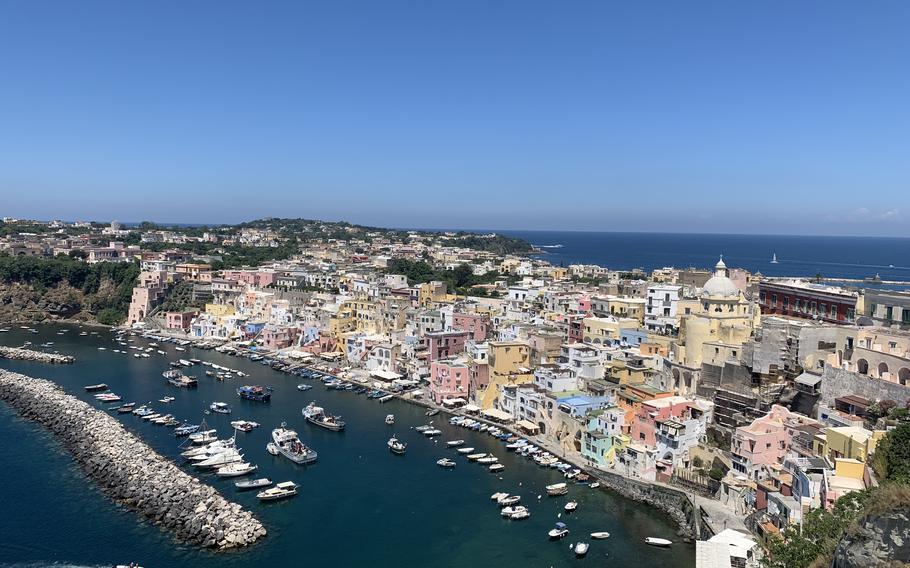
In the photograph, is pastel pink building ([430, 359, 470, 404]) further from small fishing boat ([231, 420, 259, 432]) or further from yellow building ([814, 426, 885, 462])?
yellow building ([814, 426, 885, 462])

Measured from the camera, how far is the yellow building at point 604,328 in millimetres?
28578

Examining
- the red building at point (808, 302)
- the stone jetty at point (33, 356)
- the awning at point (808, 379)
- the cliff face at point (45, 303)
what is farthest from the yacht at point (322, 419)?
the cliff face at point (45, 303)

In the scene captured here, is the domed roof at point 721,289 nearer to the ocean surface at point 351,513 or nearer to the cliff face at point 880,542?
the ocean surface at point 351,513

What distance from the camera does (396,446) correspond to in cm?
2259

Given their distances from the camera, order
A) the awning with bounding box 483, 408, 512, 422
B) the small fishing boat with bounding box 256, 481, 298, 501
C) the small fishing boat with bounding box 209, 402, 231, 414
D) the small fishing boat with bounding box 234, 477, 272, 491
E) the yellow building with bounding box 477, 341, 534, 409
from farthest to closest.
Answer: the yellow building with bounding box 477, 341, 534, 409
the small fishing boat with bounding box 209, 402, 231, 414
the awning with bounding box 483, 408, 512, 422
the small fishing boat with bounding box 234, 477, 272, 491
the small fishing boat with bounding box 256, 481, 298, 501

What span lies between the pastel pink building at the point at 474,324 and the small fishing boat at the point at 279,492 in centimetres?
1592

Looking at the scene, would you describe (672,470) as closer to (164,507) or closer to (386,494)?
(386,494)

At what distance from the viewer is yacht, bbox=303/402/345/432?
24875 millimetres

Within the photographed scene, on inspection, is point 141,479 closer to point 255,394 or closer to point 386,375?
point 255,394

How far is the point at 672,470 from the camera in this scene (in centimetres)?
1936

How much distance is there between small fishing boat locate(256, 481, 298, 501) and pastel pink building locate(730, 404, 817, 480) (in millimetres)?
12438

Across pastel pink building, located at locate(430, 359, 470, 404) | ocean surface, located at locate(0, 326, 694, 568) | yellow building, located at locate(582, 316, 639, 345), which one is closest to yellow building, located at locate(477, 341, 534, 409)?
pastel pink building, located at locate(430, 359, 470, 404)

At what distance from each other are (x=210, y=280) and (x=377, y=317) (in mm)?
21516

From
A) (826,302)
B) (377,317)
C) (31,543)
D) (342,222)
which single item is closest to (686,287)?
(826,302)
